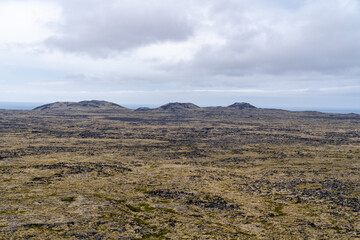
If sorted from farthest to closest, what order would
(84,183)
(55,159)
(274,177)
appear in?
(55,159), (274,177), (84,183)

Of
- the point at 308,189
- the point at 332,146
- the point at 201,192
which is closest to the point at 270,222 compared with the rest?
the point at 201,192

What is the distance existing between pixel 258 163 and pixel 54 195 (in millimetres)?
39309

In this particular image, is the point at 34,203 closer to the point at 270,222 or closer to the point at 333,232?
the point at 270,222

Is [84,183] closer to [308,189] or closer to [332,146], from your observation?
[308,189]

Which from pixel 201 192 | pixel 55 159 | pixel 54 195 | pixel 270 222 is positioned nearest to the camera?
pixel 270 222

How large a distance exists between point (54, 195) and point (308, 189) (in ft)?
107

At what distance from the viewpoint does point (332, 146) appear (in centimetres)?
7912

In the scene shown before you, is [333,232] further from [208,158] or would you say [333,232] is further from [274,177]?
[208,158]

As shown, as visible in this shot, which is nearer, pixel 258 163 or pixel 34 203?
pixel 34 203

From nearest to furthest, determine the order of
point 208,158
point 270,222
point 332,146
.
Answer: point 270,222
point 208,158
point 332,146

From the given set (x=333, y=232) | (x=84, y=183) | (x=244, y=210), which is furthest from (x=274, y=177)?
(x=84, y=183)

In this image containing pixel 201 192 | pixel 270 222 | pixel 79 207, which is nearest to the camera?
pixel 270 222

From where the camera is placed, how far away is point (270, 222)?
26.2 metres

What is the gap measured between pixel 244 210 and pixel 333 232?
847 cm
